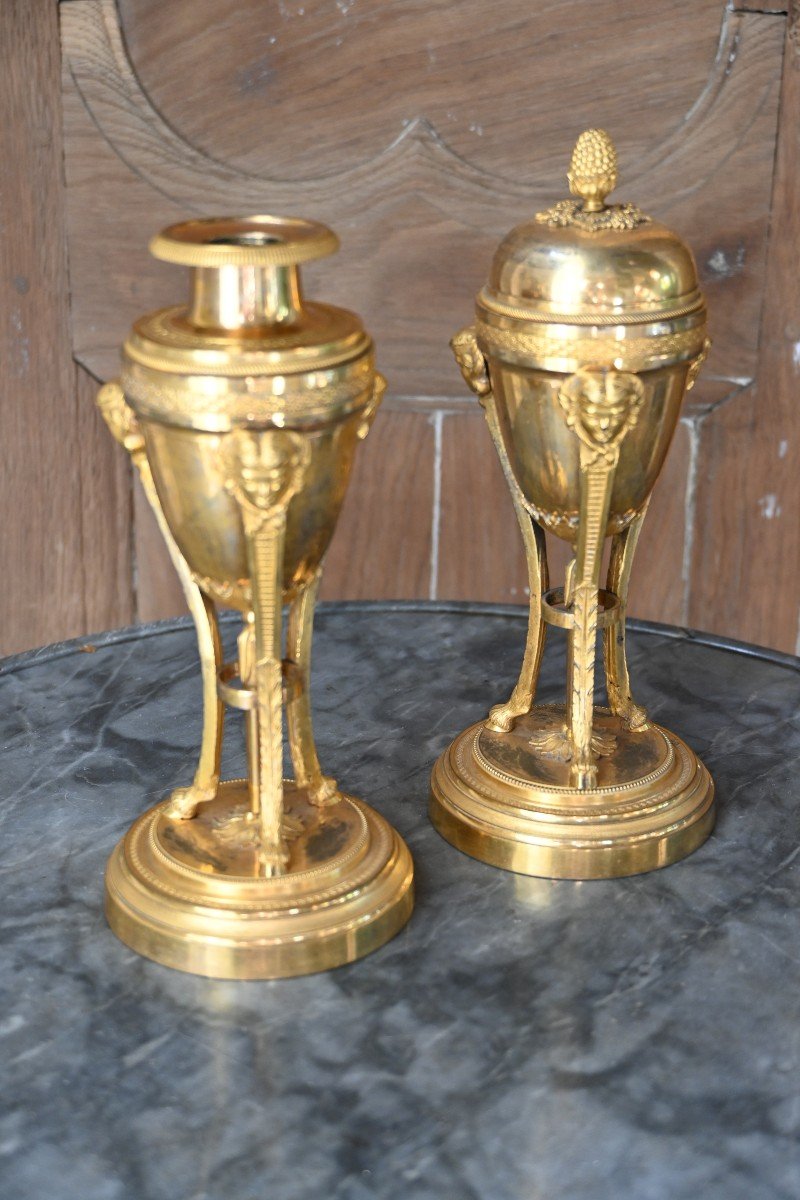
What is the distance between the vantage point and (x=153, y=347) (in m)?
0.87

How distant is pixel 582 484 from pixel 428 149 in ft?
2.77

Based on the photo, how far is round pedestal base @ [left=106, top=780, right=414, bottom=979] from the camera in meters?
0.94

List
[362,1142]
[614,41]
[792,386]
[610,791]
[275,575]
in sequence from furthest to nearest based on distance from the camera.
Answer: [792,386]
[614,41]
[610,791]
[275,575]
[362,1142]

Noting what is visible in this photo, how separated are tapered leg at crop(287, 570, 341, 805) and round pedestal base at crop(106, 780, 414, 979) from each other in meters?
0.02

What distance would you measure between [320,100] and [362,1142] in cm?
126

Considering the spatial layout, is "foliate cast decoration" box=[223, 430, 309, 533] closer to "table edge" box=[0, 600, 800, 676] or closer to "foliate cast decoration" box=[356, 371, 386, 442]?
"foliate cast decoration" box=[356, 371, 386, 442]

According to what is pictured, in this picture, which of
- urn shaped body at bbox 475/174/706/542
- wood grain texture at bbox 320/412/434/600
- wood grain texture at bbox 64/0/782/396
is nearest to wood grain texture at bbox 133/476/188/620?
wood grain texture at bbox 320/412/434/600

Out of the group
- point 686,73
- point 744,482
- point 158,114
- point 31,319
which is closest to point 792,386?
point 744,482

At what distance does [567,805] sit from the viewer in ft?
3.52

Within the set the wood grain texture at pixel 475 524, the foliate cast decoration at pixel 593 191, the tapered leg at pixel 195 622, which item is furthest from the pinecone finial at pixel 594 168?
the wood grain texture at pixel 475 524

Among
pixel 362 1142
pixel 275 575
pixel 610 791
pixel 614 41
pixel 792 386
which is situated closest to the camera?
pixel 362 1142

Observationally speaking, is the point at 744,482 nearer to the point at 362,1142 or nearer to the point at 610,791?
the point at 610,791

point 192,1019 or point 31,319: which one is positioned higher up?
point 31,319

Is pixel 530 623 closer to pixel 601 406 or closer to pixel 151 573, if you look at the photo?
pixel 601 406
